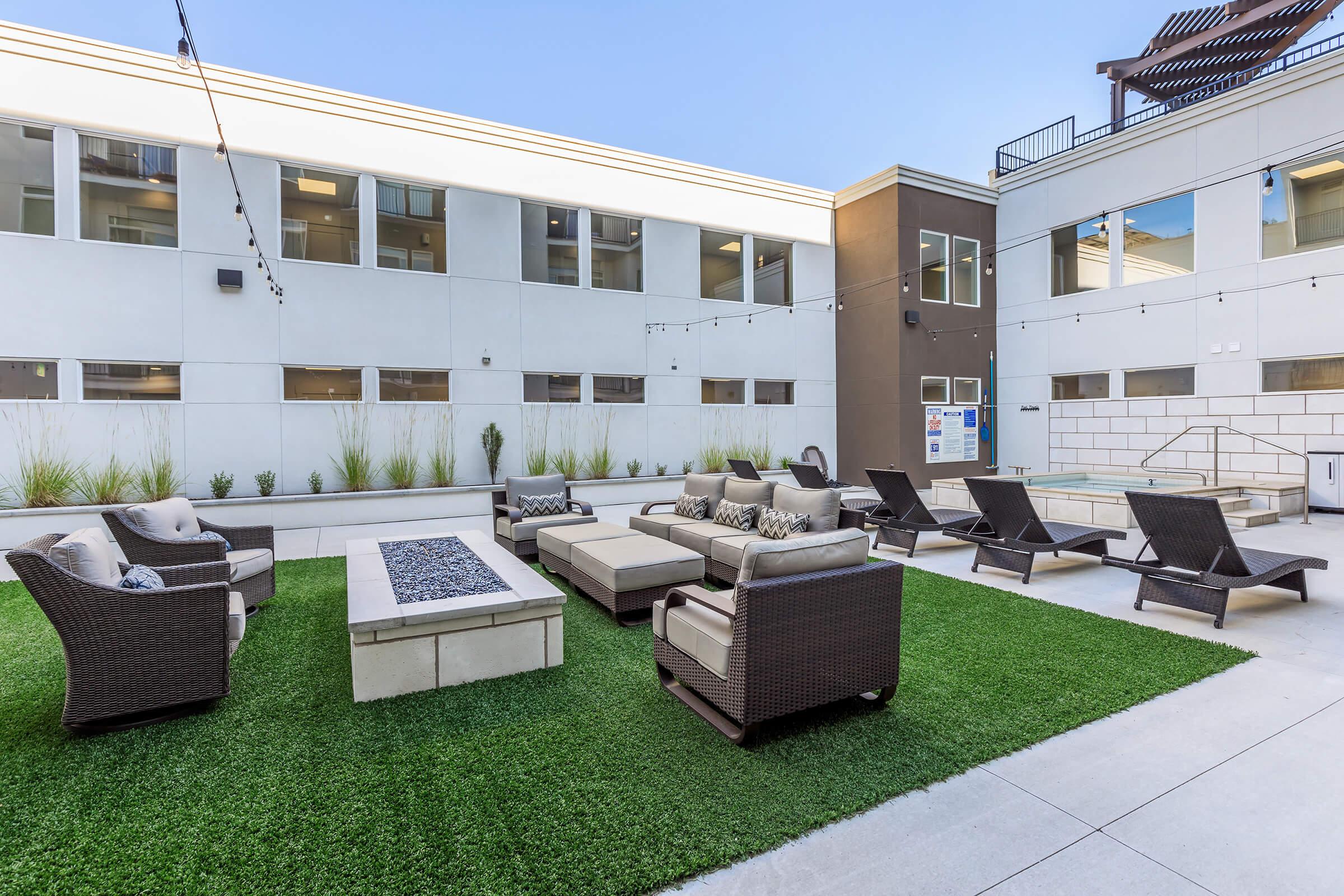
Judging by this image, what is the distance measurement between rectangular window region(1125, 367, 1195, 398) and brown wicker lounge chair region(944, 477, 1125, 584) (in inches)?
246

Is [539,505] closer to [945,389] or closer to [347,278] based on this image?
[347,278]

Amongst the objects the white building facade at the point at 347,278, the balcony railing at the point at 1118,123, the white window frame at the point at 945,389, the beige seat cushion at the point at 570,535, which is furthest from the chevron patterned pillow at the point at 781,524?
the balcony railing at the point at 1118,123

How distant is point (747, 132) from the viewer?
138 ft

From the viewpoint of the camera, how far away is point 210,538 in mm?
4090

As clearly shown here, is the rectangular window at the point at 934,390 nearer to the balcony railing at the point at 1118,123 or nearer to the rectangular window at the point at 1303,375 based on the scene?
the rectangular window at the point at 1303,375

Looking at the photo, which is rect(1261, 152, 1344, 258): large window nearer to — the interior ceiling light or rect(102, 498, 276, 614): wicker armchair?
rect(102, 498, 276, 614): wicker armchair

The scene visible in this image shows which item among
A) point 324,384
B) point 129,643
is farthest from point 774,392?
point 129,643

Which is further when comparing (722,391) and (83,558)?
(722,391)

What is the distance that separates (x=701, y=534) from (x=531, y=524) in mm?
1724

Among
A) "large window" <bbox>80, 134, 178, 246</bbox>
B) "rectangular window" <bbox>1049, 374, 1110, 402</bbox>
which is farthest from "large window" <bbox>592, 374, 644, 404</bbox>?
"rectangular window" <bbox>1049, 374, 1110, 402</bbox>

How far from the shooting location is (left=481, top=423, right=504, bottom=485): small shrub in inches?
377

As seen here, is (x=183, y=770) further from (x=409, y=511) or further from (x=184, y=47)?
(x=409, y=511)

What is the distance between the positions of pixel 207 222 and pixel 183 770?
27.3 feet

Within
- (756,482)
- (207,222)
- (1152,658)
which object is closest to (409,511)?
(207,222)
